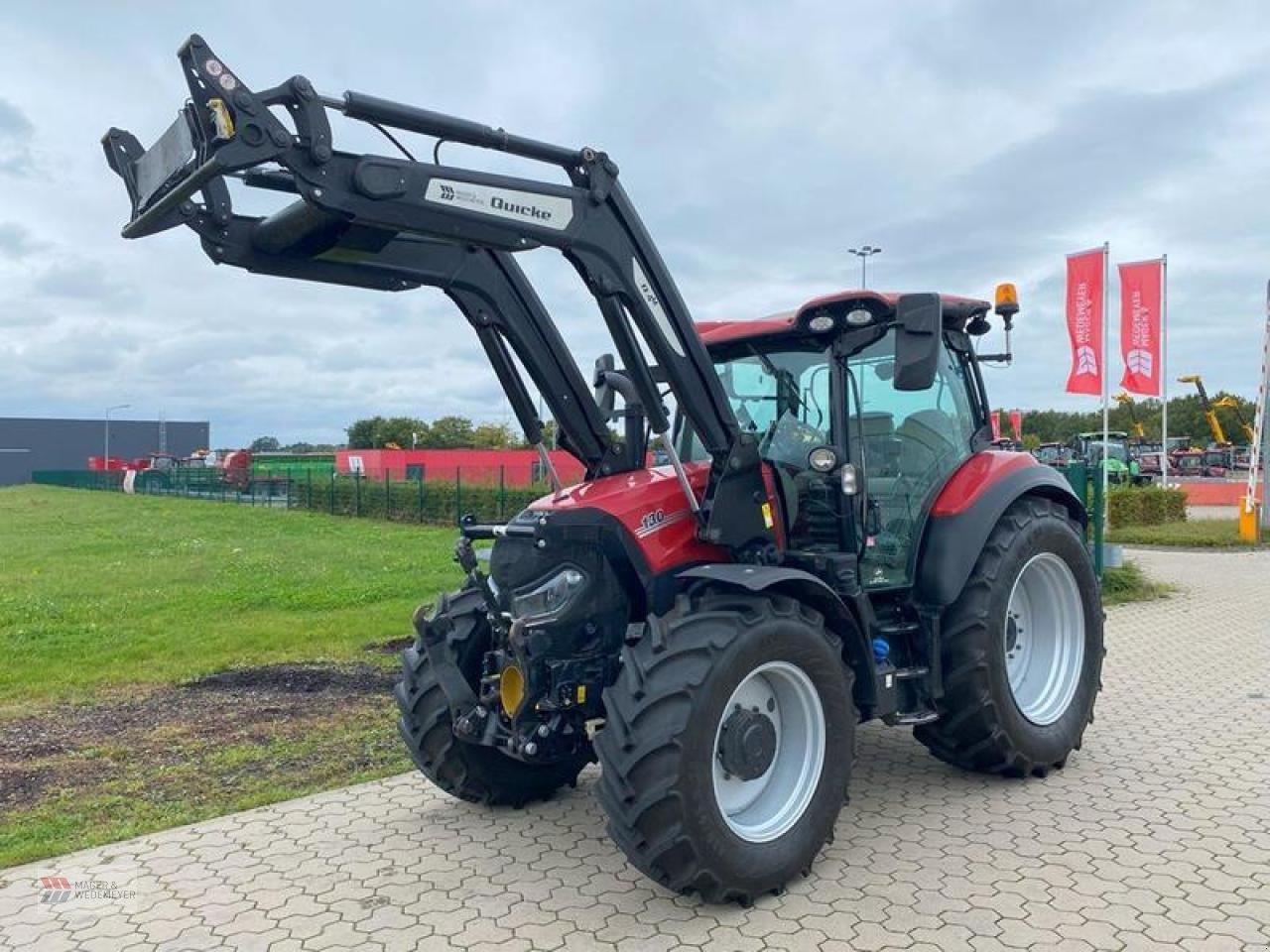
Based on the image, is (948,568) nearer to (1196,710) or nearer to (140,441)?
(1196,710)

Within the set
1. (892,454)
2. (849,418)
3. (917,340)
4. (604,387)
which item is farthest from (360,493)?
(917,340)

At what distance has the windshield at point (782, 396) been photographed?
211 inches

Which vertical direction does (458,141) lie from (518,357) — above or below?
above

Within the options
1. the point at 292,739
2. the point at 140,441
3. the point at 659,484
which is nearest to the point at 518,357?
the point at 659,484

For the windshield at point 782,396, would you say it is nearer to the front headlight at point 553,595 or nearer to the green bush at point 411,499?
the front headlight at point 553,595

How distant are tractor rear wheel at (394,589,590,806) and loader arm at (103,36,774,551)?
1.23 m

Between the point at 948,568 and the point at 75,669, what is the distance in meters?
A: 7.65

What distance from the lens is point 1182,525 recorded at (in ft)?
71.9

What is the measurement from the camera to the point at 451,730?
5.14 metres

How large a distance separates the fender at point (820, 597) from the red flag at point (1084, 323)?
12.7 meters

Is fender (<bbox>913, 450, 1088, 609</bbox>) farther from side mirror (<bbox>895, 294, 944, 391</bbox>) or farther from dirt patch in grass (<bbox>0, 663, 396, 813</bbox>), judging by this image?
dirt patch in grass (<bbox>0, 663, 396, 813</bbox>)

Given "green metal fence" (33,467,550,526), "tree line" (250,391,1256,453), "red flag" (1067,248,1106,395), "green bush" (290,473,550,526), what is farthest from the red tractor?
"tree line" (250,391,1256,453)

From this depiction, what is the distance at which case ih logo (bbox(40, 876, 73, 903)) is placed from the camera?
176 inches

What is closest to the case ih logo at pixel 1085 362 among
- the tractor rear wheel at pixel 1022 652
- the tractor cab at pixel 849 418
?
the tractor rear wheel at pixel 1022 652
